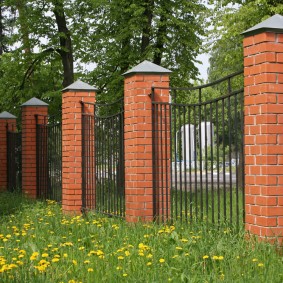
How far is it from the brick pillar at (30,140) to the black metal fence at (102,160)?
147 inches

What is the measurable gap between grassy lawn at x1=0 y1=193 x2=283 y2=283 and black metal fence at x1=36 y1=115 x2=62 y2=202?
16.3 ft

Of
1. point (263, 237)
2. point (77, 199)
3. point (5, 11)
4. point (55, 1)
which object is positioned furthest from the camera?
point (5, 11)

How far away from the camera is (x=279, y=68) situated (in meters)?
5.44

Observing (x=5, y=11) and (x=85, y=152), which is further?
(x=5, y=11)

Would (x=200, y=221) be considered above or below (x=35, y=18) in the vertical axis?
below

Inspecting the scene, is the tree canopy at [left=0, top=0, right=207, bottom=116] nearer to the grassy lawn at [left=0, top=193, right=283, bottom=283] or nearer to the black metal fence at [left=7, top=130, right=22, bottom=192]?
the black metal fence at [left=7, top=130, right=22, bottom=192]

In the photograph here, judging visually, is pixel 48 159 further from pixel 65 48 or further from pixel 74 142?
pixel 65 48

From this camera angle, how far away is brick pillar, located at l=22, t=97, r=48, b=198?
1370cm

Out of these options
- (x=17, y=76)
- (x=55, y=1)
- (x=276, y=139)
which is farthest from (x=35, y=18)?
(x=276, y=139)

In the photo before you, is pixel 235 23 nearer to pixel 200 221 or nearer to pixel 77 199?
pixel 77 199

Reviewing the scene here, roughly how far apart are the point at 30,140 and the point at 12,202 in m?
1.88

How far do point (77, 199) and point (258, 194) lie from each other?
200 inches

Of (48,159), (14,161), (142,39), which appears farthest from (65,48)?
(48,159)

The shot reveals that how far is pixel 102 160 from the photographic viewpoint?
31.8ft
